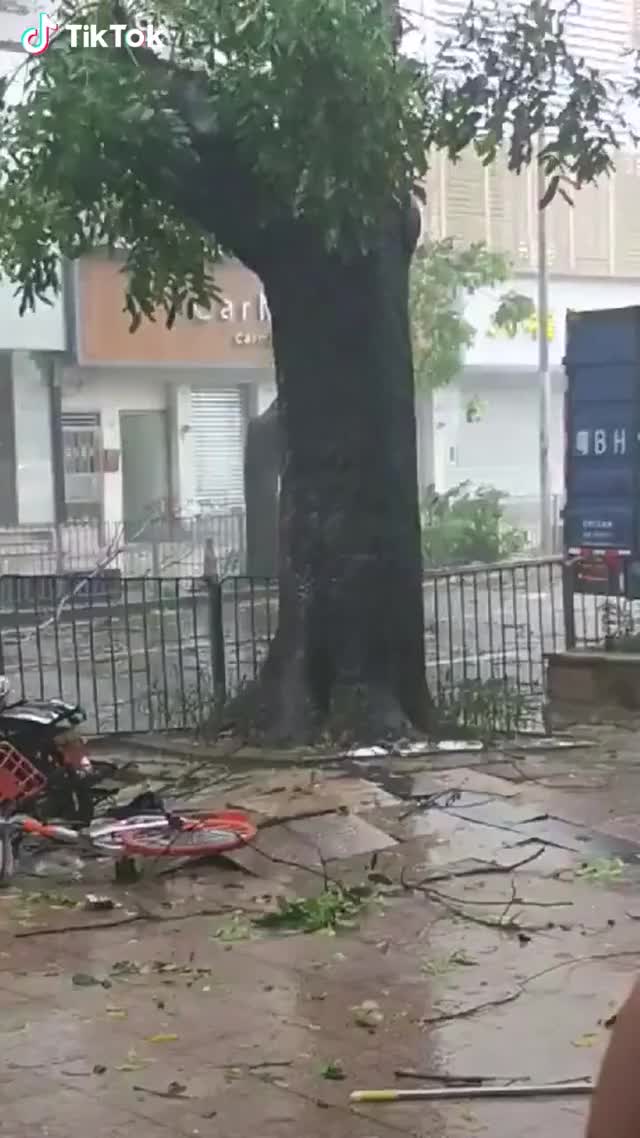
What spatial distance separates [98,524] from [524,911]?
18.4 m

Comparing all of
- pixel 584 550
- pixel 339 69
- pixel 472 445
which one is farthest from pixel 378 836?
pixel 472 445

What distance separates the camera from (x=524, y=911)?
6.61 meters

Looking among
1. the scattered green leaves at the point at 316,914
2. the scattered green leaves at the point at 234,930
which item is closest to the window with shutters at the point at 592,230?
the scattered green leaves at the point at 316,914

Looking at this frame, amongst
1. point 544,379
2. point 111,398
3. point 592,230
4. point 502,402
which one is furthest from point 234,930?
point 592,230

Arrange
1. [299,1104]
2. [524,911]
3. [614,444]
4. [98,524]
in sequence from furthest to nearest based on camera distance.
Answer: [98,524]
[614,444]
[524,911]
[299,1104]

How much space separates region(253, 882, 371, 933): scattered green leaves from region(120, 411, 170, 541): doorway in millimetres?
18275

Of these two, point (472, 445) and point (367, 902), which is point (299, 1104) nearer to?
point (367, 902)

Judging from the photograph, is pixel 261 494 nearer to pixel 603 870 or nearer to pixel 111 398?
pixel 111 398

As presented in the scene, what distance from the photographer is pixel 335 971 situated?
5828 millimetres

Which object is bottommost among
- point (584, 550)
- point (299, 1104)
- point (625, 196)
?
point (299, 1104)

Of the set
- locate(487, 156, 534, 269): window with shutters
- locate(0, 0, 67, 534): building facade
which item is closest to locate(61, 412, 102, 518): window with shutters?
locate(0, 0, 67, 534): building facade

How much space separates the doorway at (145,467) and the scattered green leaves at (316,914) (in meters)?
18.3

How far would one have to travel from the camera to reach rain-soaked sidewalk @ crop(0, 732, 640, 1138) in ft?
15.1

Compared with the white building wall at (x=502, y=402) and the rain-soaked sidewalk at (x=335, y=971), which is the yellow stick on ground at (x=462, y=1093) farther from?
the white building wall at (x=502, y=402)
